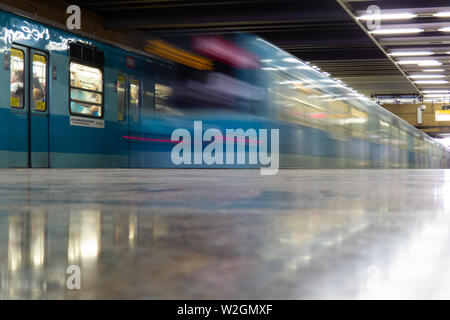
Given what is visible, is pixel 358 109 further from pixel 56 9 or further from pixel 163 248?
pixel 163 248

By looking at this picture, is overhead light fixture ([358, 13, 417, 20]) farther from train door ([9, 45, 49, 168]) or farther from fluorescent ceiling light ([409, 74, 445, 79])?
fluorescent ceiling light ([409, 74, 445, 79])

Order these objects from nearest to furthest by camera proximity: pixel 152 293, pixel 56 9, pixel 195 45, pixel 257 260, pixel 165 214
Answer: pixel 152 293 → pixel 257 260 → pixel 165 214 → pixel 195 45 → pixel 56 9

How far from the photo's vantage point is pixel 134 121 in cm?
912

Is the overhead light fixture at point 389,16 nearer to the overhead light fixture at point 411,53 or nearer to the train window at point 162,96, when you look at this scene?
the overhead light fixture at point 411,53

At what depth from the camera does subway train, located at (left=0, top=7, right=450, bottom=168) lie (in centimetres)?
721

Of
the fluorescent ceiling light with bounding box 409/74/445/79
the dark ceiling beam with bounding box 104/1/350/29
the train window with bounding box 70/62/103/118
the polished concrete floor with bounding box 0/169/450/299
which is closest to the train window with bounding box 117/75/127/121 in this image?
the train window with bounding box 70/62/103/118

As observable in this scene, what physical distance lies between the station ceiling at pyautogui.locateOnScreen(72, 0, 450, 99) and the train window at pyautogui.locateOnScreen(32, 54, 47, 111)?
3.72m

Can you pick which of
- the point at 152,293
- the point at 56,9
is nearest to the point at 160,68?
the point at 56,9

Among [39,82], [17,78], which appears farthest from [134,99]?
[17,78]

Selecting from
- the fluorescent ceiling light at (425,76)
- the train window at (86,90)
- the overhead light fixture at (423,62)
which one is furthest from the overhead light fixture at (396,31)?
the train window at (86,90)

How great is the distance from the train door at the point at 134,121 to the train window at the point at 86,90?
2.19ft

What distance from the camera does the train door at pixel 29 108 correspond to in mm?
7020

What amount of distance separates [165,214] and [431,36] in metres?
14.9

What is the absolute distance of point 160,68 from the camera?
8898 mm
